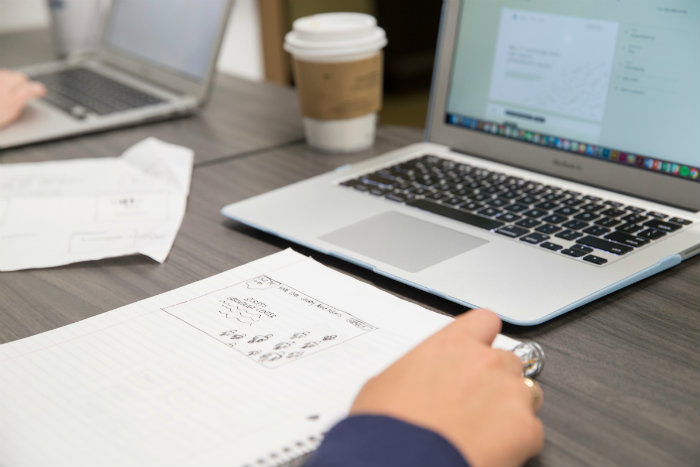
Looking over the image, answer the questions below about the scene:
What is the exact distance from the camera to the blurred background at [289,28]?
2.34 meters

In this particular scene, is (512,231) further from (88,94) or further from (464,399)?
(88,94)

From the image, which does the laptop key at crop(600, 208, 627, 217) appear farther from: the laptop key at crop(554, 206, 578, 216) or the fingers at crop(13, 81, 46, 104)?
the fingers at crop(13, 81, 46, 104)

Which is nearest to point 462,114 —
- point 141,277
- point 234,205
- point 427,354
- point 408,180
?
point 408,180

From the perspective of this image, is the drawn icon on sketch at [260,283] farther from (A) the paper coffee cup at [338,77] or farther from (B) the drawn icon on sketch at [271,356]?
(A) the paper coffee cup at [338,77]

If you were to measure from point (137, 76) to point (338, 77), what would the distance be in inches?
22.3

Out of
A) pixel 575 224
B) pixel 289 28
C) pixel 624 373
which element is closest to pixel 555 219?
pixel 575 224

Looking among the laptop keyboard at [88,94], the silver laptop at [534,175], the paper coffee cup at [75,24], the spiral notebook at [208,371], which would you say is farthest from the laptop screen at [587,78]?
the paper coffee cup at [75,24]

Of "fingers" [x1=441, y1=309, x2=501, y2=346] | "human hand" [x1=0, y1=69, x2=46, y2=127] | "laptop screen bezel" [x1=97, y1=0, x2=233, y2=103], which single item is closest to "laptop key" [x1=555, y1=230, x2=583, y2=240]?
"fingers" [x1=441, y1=309, x2=501, y2=346]

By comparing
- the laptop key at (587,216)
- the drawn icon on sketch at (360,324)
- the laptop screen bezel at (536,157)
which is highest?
the laptop screen bezel at (536,157)

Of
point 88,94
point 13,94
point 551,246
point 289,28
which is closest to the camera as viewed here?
point 551,246

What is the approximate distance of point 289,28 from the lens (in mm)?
2830

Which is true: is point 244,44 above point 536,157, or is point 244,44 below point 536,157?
below

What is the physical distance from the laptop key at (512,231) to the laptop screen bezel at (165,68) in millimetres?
712

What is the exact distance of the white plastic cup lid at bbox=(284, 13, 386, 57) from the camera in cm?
111
